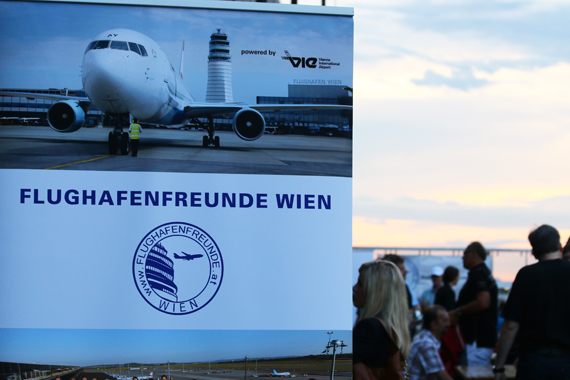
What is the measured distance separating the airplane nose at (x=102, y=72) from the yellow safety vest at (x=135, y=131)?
27 centimetres

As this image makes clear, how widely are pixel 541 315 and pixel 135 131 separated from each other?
3.10m

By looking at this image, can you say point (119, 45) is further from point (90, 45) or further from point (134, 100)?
point (134, 100)

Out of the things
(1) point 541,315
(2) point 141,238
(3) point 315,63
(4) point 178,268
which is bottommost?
(1) point 541,315

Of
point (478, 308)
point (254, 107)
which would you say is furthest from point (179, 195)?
point (478, 308)

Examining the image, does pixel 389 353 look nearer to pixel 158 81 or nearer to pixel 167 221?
pixel 167 221

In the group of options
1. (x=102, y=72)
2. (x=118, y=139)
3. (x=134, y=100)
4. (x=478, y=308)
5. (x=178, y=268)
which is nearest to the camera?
(x=178, y=268)

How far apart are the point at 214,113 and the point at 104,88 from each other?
0.75 m

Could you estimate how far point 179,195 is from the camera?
3041mm

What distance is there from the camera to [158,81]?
3.54m

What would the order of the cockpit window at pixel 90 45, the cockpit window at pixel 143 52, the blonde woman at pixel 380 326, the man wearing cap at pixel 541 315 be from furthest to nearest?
the man wearing cap at pixel 541 315 → the cockpit window at pixel 143 52 → the cockpit window at pixel 90 45 → the blonde woman at pixel 380 326

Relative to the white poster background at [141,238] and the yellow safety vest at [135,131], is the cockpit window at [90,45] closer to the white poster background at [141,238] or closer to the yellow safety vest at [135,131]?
the yellow safety vest at [135,131]

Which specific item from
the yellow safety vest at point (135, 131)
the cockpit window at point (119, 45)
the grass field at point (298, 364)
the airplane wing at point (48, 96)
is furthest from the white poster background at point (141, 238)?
the cockpit window at point (119, 45)

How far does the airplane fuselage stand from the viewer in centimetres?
310

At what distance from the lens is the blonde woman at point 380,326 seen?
2.43 m
